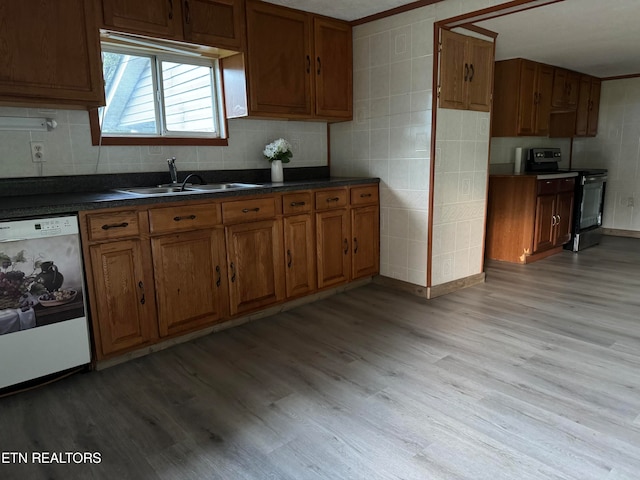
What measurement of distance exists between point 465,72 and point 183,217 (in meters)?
2.36

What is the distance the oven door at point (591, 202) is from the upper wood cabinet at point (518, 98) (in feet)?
3.01

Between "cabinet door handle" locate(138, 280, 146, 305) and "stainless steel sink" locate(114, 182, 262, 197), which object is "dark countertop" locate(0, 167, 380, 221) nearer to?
"stainless steel sink" locate(114, 182, 262, 197)

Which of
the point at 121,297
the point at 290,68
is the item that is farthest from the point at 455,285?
the point at 121,297

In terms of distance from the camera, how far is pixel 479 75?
135 inches

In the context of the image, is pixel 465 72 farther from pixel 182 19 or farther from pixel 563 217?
pixel 563 217

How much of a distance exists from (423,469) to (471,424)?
374 millimetres

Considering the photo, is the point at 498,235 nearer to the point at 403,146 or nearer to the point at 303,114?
the point at 403,146

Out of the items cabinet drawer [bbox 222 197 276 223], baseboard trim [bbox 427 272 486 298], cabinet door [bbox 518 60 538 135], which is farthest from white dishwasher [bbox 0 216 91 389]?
cabinet door [bbox 518 60 538 135]

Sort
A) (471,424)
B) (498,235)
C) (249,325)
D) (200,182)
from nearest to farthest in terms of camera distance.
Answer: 1. (471,424)
2. (249,325)
3. (200,182)
4. (498,235)

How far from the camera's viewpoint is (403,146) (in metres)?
3.39

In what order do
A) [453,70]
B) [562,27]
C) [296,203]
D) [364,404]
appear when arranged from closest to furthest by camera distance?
[364,404]
[296,203]
[453,70]
[562,27]

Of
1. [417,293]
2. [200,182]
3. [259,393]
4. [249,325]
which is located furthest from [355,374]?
[200,182]

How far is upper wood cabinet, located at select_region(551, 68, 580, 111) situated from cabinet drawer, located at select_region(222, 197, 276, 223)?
3.94m

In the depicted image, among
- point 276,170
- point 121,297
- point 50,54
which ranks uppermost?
point 50,54
